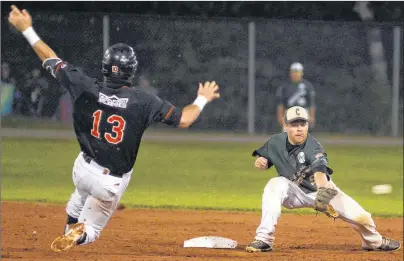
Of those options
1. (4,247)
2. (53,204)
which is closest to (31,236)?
(4,247)

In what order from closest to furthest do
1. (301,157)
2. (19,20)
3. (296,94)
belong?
(19,20) < (301,157) < (296,94)

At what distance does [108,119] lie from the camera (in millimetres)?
8086

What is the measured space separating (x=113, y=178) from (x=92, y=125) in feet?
1.53

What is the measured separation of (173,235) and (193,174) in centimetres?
661

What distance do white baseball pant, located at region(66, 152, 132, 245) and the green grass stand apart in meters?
5.48

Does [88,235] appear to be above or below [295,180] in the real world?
below

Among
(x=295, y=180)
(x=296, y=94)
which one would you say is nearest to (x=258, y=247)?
(x=295, y=180)

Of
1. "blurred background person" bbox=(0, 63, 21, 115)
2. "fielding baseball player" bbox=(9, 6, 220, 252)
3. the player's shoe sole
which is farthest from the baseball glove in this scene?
"blurred background person" bbox=(0, 63, 21, 115)

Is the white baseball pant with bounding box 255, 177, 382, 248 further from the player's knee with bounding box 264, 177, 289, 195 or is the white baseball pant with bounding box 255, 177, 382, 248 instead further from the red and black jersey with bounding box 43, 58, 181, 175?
the red and black jersey with bounding box 43, 58, 181, 175

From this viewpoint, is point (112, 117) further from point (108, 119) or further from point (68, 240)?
point (68, 240)

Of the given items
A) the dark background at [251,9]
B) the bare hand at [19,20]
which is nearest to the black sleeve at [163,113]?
the bare hand at [19,20]

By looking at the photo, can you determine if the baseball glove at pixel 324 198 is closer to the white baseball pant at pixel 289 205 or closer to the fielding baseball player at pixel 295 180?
the fielding baseball player at pixel 295 180

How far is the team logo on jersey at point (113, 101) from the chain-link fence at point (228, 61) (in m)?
13.6

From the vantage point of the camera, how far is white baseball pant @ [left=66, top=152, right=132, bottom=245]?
8156 millimetres
